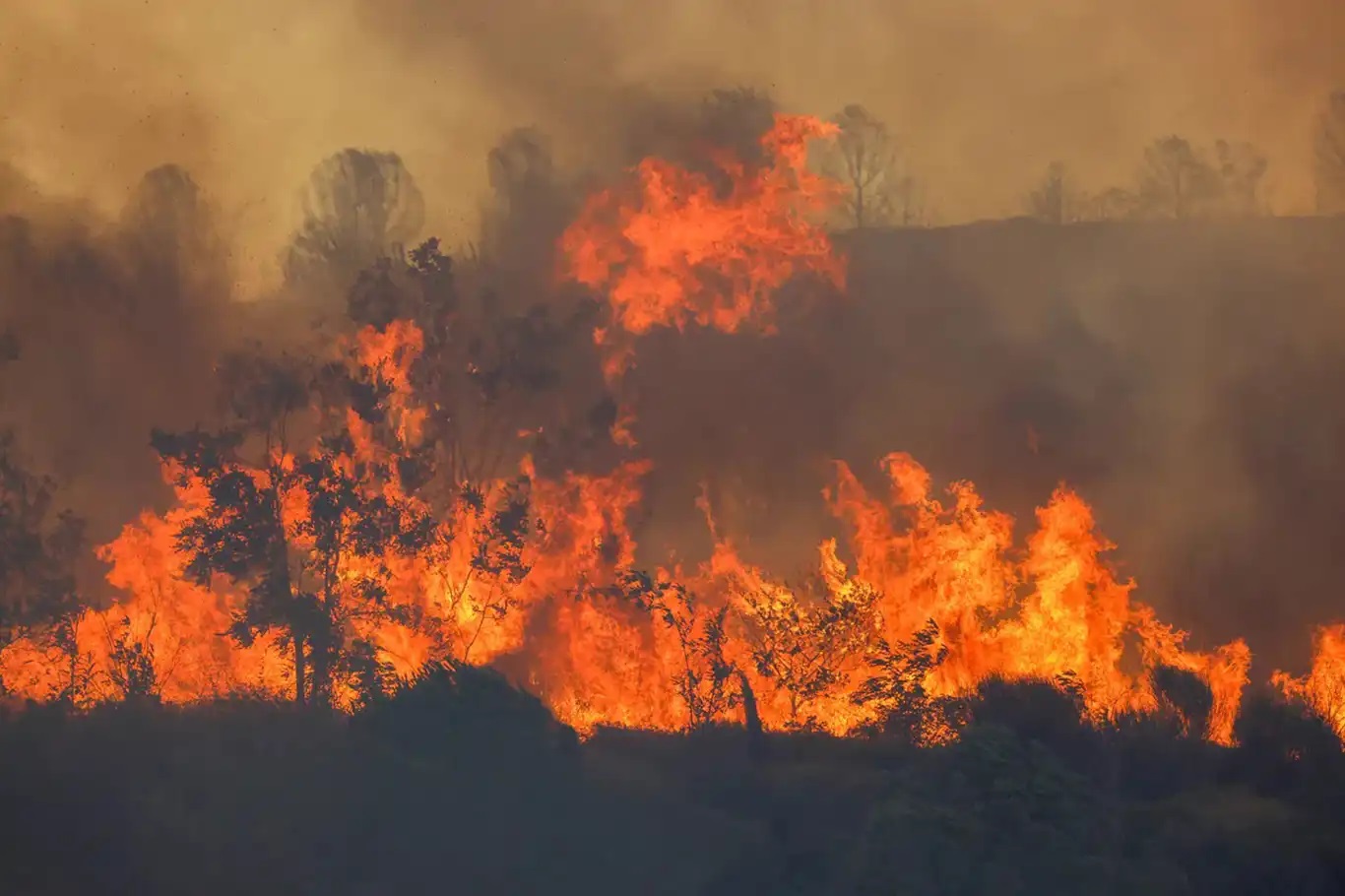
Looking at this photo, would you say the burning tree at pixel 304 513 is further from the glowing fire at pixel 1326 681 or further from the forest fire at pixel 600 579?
the glowing fire at pixel 1326 681

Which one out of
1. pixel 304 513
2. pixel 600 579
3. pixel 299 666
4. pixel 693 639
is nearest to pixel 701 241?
pixel 600 579

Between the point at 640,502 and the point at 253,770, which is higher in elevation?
the point at 640,502

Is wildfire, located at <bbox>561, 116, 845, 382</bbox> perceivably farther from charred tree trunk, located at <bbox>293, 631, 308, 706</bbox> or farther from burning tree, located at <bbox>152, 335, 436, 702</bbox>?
charred tree trunk, located at <bbox>293, 631, 308, 706</bbox>

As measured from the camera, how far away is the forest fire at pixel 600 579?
80.7 feet

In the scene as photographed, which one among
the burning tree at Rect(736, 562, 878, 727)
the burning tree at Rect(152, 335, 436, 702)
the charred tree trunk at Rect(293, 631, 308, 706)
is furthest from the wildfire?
the charred tree trunk at Rect(293, 631, 308, 706)

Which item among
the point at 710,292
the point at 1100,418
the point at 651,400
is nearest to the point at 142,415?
the point at 651,400

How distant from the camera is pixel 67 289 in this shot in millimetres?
33688

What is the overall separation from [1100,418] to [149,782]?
89.3 feet

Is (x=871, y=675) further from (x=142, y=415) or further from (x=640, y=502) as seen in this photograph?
(x=142, y=415)

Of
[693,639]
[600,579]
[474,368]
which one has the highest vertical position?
[474,368]

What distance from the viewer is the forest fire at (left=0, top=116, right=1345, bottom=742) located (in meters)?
24.6

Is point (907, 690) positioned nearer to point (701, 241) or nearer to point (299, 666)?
point (701, 241)

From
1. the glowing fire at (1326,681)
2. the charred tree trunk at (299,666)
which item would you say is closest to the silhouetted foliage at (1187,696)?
the glowing fire at (1326,681)

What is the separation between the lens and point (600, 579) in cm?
2698
